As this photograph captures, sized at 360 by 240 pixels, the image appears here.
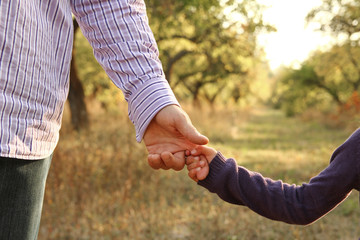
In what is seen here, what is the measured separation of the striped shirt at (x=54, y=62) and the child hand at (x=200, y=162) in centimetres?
25

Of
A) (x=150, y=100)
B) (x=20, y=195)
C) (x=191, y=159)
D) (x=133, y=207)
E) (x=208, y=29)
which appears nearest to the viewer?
(x=20, y=195)

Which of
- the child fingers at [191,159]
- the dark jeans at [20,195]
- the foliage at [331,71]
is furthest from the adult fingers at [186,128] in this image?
the foliage at [331,71]

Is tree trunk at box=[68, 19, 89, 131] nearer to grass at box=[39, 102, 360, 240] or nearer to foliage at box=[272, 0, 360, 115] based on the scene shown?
grass at box=[39, 102, 360, 240]

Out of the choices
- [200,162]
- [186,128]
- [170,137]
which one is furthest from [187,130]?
[200,162]

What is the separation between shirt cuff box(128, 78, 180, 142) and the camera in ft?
4.16

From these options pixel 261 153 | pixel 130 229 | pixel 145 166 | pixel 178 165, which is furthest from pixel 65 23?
pixel 261 153

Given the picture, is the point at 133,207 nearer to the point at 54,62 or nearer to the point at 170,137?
the point at 170,137

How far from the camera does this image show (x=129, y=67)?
4.20ft

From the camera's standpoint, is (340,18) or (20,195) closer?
(20,195)

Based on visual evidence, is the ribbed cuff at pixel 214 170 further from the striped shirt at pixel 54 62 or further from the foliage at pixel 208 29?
the foliage at pixel 208 29

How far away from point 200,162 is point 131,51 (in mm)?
477

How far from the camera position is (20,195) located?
3.56 feet

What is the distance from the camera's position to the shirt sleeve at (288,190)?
56.4 inches

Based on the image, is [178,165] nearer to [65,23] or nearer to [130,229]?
[65,23]
